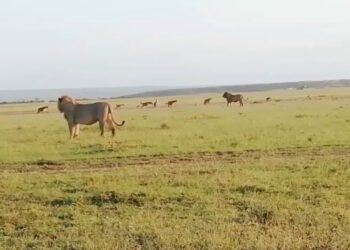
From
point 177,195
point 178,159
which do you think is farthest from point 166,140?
point 177,195

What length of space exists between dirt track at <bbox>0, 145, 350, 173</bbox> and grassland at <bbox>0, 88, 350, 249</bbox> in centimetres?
3

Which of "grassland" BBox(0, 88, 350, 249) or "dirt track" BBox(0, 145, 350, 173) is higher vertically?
"grassland" BBox(0, 88, 350, 249)

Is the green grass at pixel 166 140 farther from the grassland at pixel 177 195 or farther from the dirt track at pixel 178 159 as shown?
the dirt track at pixel 178 159

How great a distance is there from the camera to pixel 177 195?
34.2 feet

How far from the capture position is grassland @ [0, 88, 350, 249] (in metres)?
7.98

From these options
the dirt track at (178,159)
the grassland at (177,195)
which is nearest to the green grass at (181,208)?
the grassland at (177,195)

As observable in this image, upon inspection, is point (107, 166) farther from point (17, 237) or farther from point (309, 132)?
point (309, 132)

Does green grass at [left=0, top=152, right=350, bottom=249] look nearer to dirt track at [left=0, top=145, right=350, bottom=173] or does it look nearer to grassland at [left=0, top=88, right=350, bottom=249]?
grassland at [left=0, top=88, right=350, bottom=249]

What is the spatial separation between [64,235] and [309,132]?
15.3 metres

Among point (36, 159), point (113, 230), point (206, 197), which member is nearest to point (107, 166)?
point (36, 159)

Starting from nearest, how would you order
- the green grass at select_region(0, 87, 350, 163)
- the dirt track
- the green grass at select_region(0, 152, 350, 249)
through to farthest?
the green grass at select_region(0, 152, 350, 249)
the dirt track
the green grass at select_region(0, 87, 350, 163)

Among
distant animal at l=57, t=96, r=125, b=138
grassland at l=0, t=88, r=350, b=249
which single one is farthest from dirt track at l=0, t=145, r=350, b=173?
distant animal at l=57, t=96, r=125, b=138

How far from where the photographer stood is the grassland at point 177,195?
798 cm

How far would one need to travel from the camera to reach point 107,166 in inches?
593
